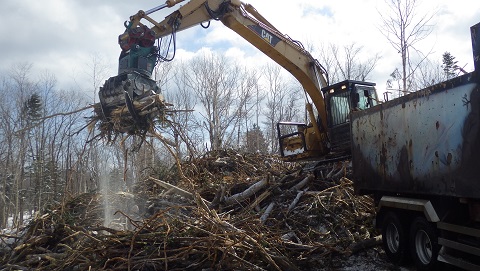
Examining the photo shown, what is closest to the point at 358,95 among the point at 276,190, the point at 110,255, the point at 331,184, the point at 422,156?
the point at 331,184

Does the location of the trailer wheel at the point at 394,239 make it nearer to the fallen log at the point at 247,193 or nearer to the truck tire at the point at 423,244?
the truck tire at the point at 423,244

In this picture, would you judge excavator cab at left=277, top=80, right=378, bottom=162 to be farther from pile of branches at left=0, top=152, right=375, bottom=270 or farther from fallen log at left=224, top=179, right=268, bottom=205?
fallen log at left=224, top=179, right=268, bottom=205

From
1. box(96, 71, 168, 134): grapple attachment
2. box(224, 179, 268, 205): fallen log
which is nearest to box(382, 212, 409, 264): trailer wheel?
box(224, 179, 268, 205): fallen log

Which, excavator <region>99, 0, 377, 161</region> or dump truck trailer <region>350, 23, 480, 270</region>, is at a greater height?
excavator <region>99, 0, 377, 161</region>

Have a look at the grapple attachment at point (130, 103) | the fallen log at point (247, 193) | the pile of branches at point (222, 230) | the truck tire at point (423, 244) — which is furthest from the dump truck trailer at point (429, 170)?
the grapple attachment at point (130, 103)

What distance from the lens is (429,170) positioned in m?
5.65

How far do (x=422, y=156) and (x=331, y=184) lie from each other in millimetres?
4691

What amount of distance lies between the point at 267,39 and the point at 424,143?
5.90 metres

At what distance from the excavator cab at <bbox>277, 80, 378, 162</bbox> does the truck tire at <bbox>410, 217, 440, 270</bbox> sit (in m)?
3.91

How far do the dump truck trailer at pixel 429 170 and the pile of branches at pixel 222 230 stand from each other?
115 centimetres

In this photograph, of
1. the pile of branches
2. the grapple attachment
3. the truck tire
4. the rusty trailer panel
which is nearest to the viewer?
the rusty trailer panel

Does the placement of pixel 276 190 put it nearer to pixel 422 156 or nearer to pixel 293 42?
pixel 293 42

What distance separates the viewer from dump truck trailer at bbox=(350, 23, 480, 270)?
4969 millimetres

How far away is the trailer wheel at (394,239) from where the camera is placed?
6.36m
